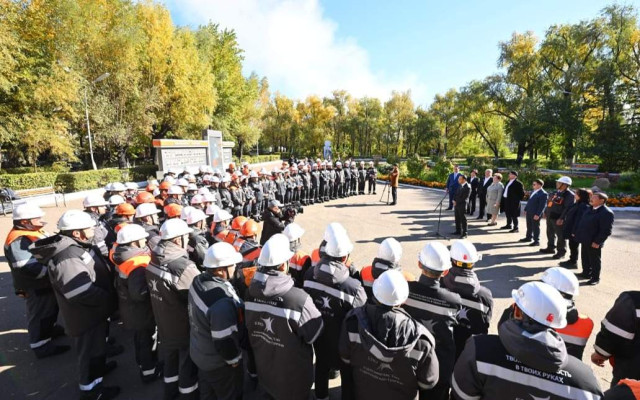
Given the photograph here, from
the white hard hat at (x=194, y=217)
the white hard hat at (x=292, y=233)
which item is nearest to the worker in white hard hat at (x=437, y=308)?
the white hard hat at (x=292, y=233)

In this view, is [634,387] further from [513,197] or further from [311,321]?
[513,197]

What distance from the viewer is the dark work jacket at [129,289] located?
11.2ft

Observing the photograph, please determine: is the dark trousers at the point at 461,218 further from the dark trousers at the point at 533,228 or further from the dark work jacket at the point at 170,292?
the dark work jacket at the point at 170,292

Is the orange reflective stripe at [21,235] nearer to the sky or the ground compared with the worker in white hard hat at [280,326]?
nearer to the sky

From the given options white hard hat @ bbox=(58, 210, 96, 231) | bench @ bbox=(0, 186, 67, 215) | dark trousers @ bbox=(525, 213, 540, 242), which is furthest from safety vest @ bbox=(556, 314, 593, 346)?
bench @ bbox=(0, 186, 67, 215)

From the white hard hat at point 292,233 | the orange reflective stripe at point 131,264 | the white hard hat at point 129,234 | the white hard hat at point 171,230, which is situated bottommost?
the orange reflective stripe at point 131,264

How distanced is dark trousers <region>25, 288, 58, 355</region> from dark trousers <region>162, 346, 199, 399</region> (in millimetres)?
2229

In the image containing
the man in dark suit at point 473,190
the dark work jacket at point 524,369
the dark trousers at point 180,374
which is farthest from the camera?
the man in dark suit at point 473,190

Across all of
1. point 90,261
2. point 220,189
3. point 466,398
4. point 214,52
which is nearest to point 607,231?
point 466,398

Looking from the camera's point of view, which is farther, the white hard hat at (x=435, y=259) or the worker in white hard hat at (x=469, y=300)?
the worker in white hard hat at (x=469, y=300)

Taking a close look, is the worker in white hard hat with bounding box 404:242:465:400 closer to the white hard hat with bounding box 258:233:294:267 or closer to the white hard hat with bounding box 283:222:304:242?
the white hard hat with bounding box 258:233:294:267

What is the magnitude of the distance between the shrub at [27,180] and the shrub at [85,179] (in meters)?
0.38

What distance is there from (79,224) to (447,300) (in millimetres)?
4197

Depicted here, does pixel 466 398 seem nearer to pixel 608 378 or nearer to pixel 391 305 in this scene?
pixel 391 305
